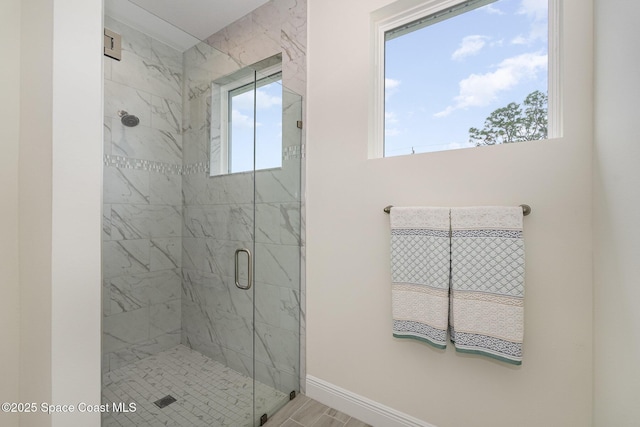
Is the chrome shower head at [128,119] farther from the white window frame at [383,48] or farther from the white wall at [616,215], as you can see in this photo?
the white wall at [616,215]

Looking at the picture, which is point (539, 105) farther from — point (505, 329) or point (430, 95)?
point (505, 329)

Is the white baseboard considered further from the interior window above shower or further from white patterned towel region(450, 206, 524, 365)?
the interior window above shower

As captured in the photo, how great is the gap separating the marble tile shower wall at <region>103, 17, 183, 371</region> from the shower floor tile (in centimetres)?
11

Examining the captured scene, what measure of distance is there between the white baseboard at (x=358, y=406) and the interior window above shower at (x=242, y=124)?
5.03 feet

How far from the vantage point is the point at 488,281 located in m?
1.21

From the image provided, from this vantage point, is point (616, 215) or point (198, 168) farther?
point (198, 168)

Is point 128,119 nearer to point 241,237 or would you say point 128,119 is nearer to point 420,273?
point 241,237

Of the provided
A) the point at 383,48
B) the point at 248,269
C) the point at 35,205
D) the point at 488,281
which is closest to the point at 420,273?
the point at 488,281

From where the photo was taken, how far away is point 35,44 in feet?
3.26

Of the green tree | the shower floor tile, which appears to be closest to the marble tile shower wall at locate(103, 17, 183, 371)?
the shower floor tile

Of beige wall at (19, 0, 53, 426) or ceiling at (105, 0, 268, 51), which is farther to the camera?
ceiling at (105, 0, 268, 51)

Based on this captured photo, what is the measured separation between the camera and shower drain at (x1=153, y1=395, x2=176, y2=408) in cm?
160

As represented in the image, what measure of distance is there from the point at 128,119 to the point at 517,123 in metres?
2.24

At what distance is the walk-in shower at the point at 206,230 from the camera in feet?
5.68
